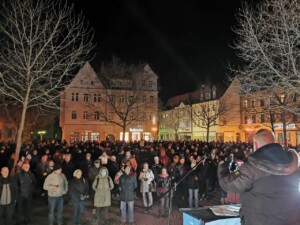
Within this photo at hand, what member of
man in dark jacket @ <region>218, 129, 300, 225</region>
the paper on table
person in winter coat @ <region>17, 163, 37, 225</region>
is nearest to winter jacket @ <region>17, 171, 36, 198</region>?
person in winter coat @ <region>17, 163, 37, 225</region>

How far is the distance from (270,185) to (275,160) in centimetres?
27

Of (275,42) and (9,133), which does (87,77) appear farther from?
(275,42)

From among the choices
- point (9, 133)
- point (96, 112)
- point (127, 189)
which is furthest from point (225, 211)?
point (9, 133)

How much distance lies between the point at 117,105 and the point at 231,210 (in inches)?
1398

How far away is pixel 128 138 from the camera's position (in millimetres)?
47625

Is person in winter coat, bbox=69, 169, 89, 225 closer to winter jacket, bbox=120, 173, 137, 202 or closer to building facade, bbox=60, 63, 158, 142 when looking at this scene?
winter jacket, bbox=120, 173, 137, 202

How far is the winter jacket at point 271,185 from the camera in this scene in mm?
2967

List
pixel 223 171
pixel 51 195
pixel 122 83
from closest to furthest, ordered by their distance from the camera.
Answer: pixel 223 171 < pixel 51 195 < pixel 122 83

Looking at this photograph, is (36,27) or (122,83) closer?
(36,27)

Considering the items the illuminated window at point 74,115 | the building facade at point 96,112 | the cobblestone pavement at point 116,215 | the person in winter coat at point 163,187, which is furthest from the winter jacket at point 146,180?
the illuminated window at point 74,115

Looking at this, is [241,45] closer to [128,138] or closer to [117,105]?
[117,105]

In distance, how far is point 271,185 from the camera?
3010 mm

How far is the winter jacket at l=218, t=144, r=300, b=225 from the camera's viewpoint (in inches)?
117

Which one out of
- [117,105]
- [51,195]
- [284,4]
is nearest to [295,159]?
[51,195]
